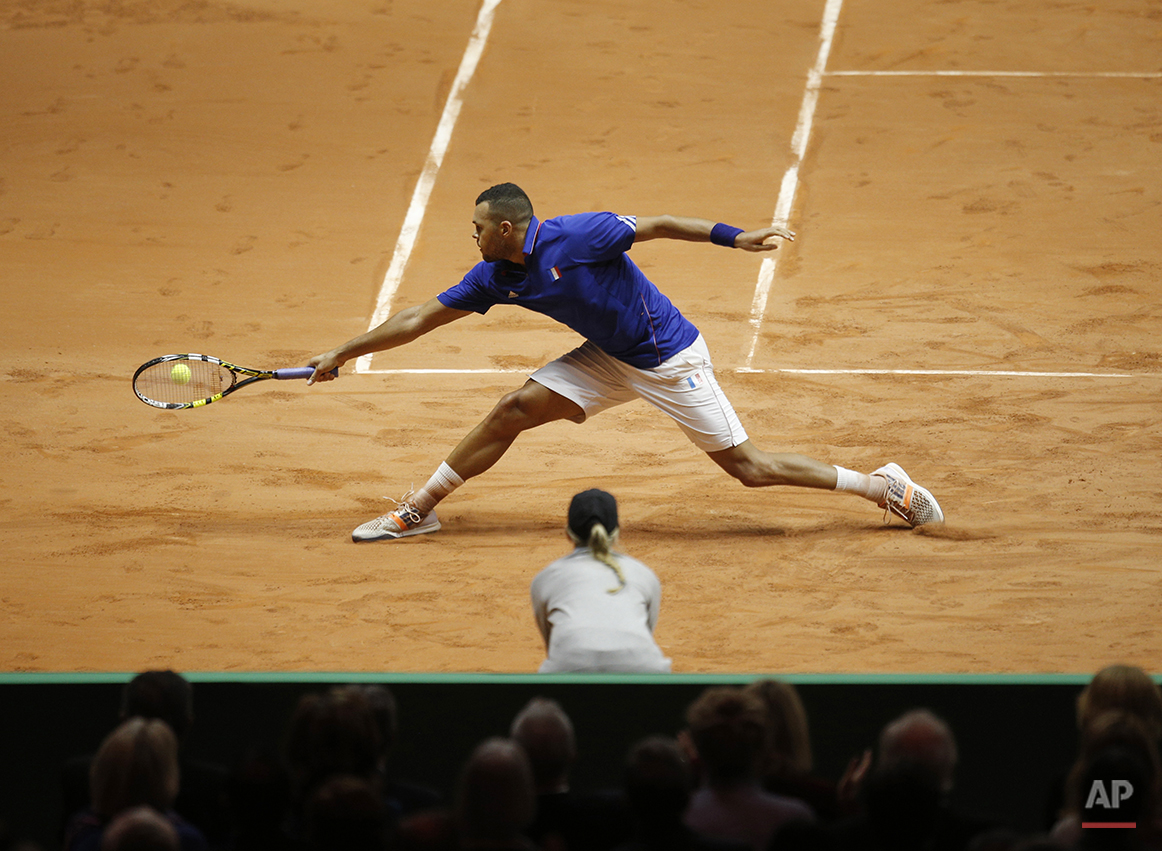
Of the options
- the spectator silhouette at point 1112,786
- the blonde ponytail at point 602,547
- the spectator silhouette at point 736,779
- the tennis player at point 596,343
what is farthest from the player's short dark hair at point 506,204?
the spectator silhouette at point 1112,786

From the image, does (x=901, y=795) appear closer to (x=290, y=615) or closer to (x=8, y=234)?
(x=290, y=615)

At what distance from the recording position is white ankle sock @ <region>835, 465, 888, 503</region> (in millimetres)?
6988

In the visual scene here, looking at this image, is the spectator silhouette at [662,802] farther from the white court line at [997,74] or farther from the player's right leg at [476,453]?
the white court line at [997,74]

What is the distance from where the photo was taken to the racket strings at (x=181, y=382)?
738 centimetres

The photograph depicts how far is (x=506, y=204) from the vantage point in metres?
6.52

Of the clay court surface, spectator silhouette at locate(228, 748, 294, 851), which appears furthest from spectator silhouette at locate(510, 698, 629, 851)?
the clay court surface

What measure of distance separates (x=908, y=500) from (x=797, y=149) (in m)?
5.93

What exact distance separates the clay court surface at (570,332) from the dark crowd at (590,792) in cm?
221

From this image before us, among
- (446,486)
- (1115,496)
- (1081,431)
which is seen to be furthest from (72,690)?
(1081,431)

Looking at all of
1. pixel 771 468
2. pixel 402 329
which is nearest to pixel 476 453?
pixel 402 329

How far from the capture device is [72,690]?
4.05 metres

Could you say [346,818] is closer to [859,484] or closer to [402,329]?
[402,329]

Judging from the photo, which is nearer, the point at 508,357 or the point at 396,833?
the point at 396,833

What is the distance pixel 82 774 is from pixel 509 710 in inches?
49.0
